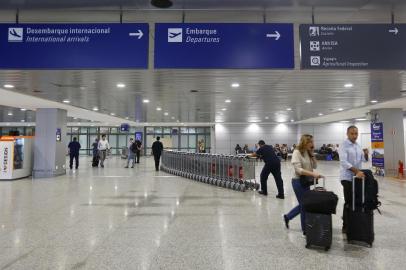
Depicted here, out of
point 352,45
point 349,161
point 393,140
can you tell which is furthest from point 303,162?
point 393,140

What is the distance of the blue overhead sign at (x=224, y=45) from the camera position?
459cm

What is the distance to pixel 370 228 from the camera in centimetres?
404

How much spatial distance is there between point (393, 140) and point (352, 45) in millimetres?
11460

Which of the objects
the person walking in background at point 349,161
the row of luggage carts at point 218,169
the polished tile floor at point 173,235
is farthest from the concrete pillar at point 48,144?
the person walking in background at point 349,161

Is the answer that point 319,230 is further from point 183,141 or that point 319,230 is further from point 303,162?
point 183,141

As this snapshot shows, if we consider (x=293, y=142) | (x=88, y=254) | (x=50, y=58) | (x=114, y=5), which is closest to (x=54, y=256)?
(x=88, y=254)

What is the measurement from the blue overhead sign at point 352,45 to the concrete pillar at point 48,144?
12.4 meters

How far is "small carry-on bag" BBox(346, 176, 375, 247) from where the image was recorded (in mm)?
4037

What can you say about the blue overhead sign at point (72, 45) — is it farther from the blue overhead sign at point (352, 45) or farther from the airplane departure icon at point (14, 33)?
the blue overhead sign at point (352, 45)

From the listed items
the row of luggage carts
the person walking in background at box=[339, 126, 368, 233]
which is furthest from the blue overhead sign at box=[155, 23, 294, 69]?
the row of luggage carts

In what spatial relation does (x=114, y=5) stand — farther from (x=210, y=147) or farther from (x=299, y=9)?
(x=210, y=147)

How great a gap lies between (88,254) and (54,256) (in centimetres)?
44

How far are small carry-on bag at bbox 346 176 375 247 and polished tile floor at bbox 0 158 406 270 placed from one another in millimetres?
148

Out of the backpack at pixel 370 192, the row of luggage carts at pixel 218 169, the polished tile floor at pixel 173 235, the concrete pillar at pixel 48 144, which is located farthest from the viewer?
the concrete pillar at pixel 48 144
